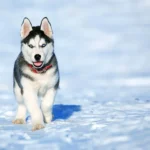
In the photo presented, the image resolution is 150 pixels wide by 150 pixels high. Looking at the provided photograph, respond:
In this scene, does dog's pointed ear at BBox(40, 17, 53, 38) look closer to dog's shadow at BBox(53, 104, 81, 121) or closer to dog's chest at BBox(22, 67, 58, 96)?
dog's chest at BBox(22, 67, 58, 96)

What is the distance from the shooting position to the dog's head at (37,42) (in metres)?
7.86

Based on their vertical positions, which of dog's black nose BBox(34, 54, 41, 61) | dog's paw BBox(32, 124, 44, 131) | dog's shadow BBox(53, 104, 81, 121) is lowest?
dog's shadow BBox(53, 104, 81, 121)

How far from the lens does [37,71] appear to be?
816cm

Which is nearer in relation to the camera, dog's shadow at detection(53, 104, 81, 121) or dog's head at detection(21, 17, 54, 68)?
dog's head at detection(21, 17, 54, 68)

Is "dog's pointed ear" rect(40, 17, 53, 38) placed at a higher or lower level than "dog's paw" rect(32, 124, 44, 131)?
higher

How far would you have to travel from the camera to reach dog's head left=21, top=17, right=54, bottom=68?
786 cm

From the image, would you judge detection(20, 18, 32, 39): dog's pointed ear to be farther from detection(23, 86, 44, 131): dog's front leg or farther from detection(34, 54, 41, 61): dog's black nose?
detection(23, 86, 44, 131): dog's front leg

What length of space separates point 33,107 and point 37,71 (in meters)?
0.63

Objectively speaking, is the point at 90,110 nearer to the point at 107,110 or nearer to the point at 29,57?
the point at 107,110

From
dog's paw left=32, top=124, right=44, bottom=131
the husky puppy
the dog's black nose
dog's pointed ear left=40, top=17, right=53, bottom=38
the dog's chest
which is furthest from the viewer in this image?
dog's pointed ear left=40, top=17, right=53, bottom=38

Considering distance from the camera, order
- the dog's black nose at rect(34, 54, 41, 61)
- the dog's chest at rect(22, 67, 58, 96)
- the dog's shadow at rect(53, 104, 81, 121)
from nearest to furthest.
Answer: the dog's black nose at rect(34, 54, 41, 61)
the dog's chest at rect(22, 67, 58, 96)
the dog's shadow at rect(53, 104, 81, 121)

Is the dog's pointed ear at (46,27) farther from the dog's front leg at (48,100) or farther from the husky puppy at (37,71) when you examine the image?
the dog's front leg at (48,100)

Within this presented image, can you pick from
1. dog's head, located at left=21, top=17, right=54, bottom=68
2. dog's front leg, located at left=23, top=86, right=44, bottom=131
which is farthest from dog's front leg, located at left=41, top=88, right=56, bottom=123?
dog's head, located at left=21, top=17, right=54, bottom=68

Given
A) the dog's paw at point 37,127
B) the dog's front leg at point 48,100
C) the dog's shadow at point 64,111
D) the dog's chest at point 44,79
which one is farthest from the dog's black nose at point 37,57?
the dog's shadow at point 64,111
